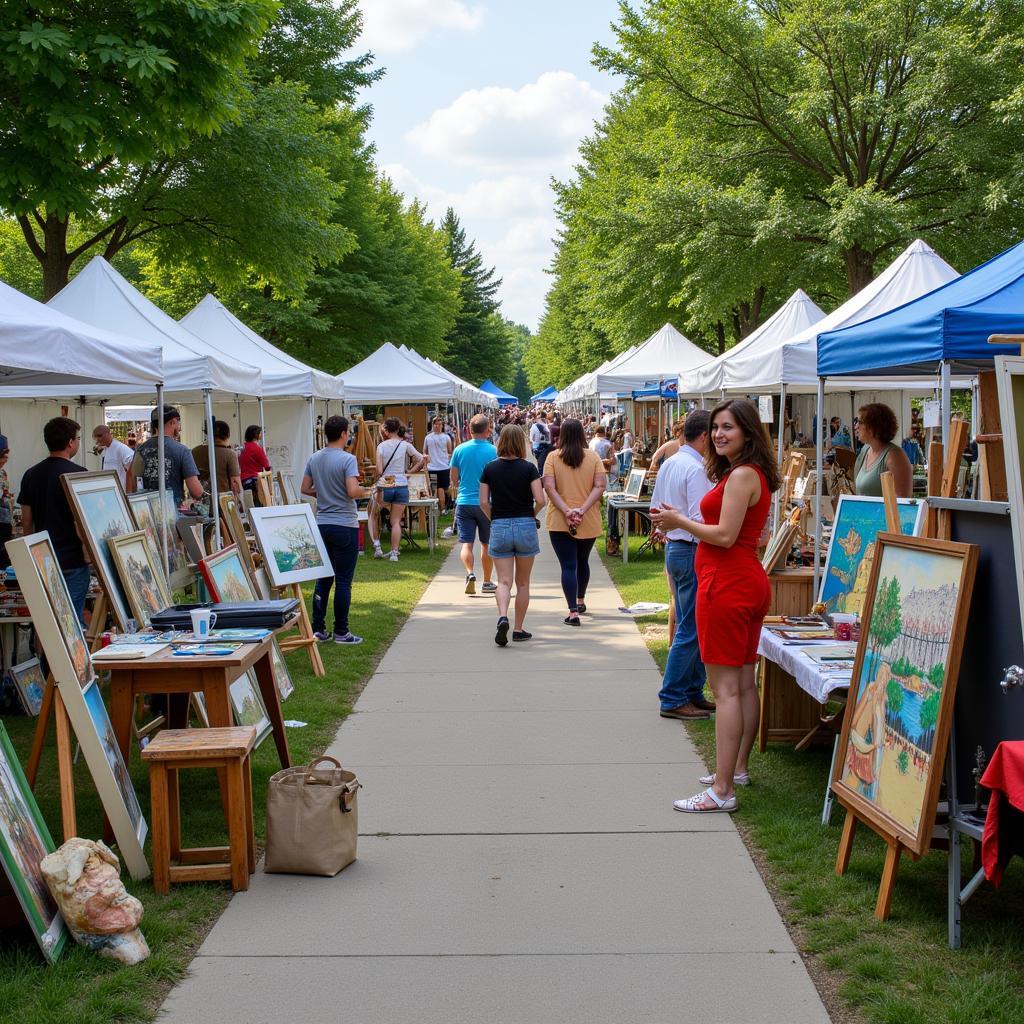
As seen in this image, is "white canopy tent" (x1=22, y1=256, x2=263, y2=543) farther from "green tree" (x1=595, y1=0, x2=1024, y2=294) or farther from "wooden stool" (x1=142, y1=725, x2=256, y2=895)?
"green tree" (x1=595, y1=0, x2=1024, y2=294)

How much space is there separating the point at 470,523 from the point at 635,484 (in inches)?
169

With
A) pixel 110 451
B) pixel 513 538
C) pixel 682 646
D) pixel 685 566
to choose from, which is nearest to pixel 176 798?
pixel 682 646

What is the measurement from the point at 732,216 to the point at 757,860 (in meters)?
21.4

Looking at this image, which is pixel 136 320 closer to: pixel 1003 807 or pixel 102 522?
pixel 102 522

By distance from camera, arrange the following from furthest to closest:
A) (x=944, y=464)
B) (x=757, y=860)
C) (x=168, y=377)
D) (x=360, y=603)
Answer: (x=360, y=603) → (x=168, y=377) → (x=757, y=860) → (x=944, y=464)

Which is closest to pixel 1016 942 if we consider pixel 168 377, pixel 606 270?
pixel 168 377

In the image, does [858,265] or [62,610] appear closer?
[62,610]

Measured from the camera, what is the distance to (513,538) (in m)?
10.5

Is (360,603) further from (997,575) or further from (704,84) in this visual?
(704,84)

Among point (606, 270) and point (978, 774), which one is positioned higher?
point (606, 270)

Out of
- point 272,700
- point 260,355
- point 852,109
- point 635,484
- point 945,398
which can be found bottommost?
point 272,700

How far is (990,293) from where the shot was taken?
6.17 metres

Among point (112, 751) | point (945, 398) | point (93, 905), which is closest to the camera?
point (93, 905)

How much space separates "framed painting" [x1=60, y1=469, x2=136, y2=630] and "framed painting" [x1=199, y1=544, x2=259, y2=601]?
27.2 inches
